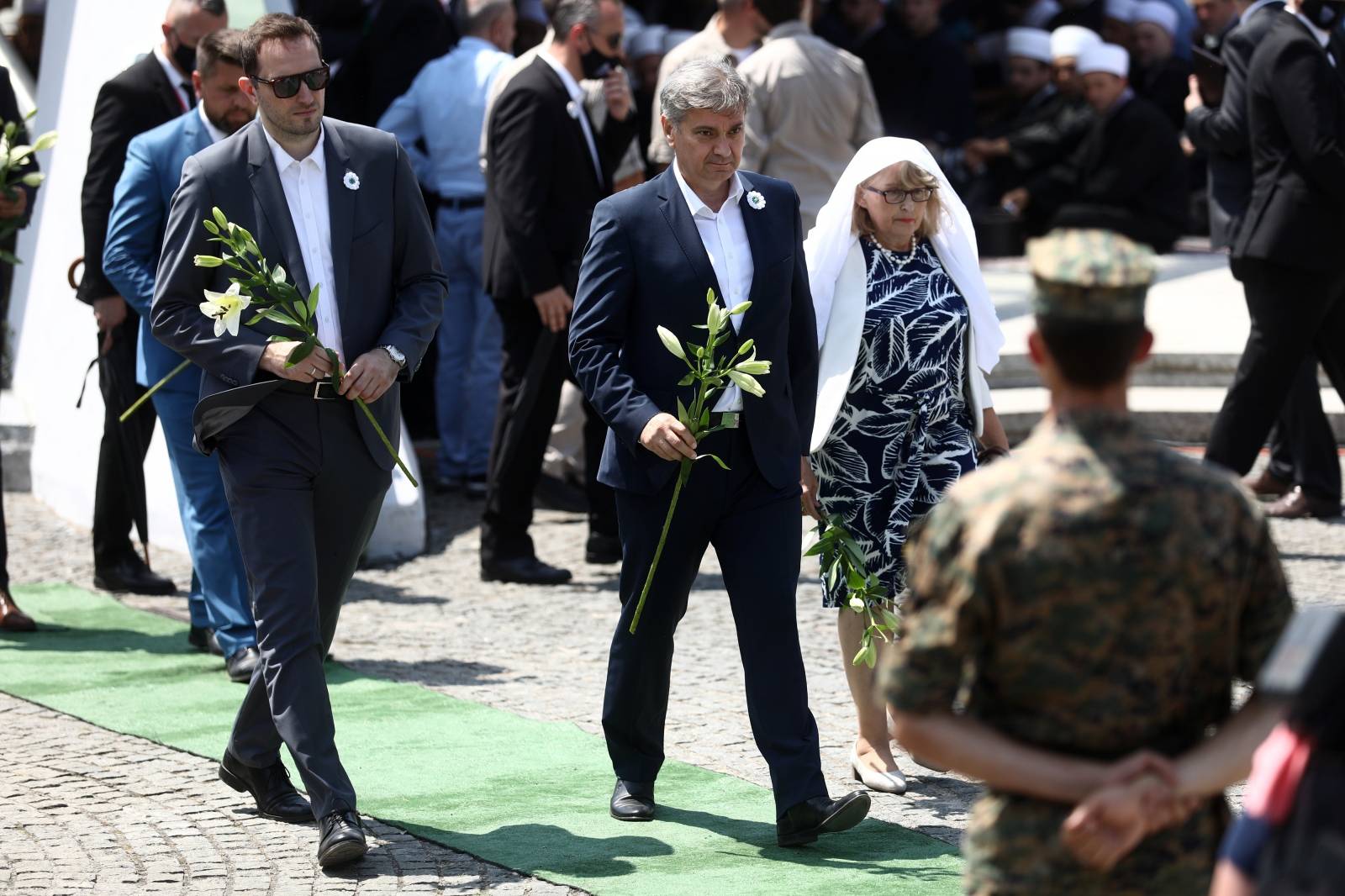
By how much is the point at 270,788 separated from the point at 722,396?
1640 millimetres

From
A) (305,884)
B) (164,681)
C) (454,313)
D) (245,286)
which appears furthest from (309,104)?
(454,313)

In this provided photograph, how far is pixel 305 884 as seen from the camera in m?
5.04

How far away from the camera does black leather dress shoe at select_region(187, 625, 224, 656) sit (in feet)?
24.7

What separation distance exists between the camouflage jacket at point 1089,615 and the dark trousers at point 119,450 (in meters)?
5.64

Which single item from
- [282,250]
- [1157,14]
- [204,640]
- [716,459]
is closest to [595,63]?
[204,640]

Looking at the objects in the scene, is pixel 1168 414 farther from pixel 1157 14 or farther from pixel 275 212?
pixel 275 212

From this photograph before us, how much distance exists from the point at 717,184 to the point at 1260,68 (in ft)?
12.5

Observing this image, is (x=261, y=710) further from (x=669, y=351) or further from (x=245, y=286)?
(x=669, y=351)

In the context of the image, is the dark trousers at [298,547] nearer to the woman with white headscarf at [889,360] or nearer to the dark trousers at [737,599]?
the dark trousers at [737,599]

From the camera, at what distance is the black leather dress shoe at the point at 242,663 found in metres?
7.06

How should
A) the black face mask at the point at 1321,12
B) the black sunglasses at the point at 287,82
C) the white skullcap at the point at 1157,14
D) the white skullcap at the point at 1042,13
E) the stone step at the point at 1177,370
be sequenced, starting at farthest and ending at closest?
the white skullcap at the point at 1042,13 < the white skullcap at the point at 1157,14 < the stone step at the point at 1177,370 < the black face mask at the point at 1321,12 < the black sunglasses at the point at 287,82

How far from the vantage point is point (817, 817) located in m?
5.21

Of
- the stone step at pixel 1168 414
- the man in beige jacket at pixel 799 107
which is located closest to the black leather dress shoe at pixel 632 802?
the man in beige jacket at pixel 799 107

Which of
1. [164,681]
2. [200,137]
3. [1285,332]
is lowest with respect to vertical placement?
[164,681]
